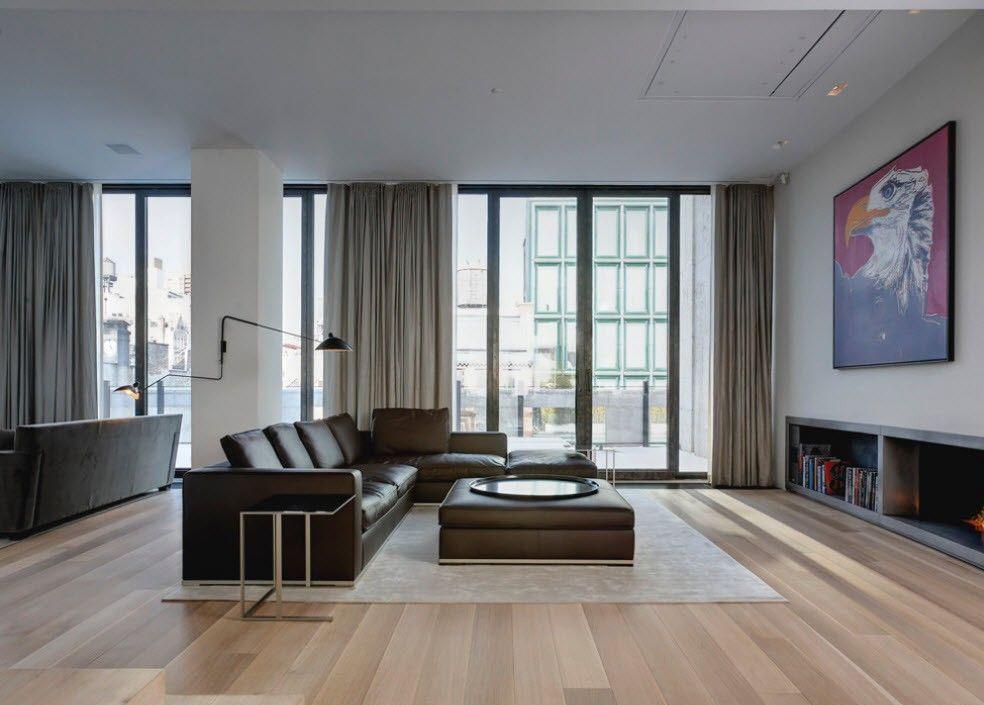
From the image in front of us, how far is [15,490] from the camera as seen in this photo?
4.11 m

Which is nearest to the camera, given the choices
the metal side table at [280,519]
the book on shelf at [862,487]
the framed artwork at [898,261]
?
the metal side table at [280,519]

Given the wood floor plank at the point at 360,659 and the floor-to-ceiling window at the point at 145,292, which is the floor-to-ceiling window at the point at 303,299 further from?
the wood floor plank at the point at 360,659

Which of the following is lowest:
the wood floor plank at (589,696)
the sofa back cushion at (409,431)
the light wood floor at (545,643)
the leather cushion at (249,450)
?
the light wood floor at (545,643)

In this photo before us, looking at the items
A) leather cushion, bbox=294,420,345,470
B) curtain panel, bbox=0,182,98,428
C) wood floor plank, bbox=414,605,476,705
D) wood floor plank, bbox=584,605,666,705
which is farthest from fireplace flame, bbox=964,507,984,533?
curtain panel, bbox=0,182,98,428

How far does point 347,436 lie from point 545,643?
11.0ft

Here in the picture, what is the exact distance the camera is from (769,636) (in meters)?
2.64

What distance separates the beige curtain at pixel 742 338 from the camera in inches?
258

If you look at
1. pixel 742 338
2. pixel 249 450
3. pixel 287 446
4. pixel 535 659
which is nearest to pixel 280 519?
pixel 249 450

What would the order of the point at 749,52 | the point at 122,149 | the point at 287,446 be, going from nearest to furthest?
the point at 749,52 < the point at 287,446 < the point at 122,149

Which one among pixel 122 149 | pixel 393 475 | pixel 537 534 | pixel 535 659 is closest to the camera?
pixel 535 659

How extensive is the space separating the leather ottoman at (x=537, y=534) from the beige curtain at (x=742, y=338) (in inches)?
131

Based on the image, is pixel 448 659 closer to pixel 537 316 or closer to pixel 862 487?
pixel 862 487

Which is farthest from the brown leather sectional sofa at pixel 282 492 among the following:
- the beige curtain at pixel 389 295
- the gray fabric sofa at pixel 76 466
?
the beige curtain at pixel 389 295

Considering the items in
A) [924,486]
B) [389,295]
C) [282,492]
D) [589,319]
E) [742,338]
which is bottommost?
[924,486]
